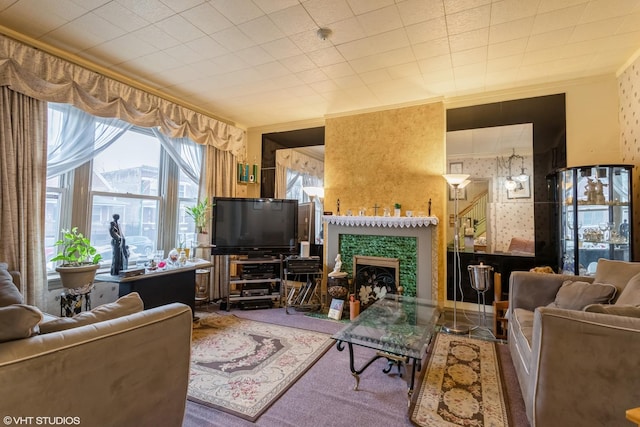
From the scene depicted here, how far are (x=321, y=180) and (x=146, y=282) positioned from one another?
257cm

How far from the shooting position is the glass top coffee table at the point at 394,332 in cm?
195

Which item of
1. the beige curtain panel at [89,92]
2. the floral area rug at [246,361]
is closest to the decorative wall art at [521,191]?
the floral area rug at [246,361]

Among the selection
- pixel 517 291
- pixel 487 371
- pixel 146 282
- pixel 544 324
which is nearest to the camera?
pixel 544 324

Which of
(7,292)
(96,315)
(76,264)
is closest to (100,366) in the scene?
(96,315)

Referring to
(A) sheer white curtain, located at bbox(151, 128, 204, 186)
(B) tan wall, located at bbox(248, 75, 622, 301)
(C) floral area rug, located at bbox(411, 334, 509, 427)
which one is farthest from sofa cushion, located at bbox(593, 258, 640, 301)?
(A) sheer white curtain, located at bbox(151, 128, 204, 186)

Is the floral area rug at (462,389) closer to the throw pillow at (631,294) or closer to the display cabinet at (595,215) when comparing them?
the throw pillow at (631,294)

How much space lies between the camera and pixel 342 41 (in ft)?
8.09

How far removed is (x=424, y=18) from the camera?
216 cm

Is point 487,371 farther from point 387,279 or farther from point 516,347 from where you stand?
point 387,279

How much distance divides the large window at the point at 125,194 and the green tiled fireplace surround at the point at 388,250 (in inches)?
85.3

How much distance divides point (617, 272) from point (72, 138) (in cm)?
459

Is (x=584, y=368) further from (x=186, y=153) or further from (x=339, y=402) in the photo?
(x=186, y=153)

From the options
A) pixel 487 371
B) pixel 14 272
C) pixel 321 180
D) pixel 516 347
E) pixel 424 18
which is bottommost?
pixel 487 371

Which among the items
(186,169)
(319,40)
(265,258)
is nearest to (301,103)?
(319,40)
